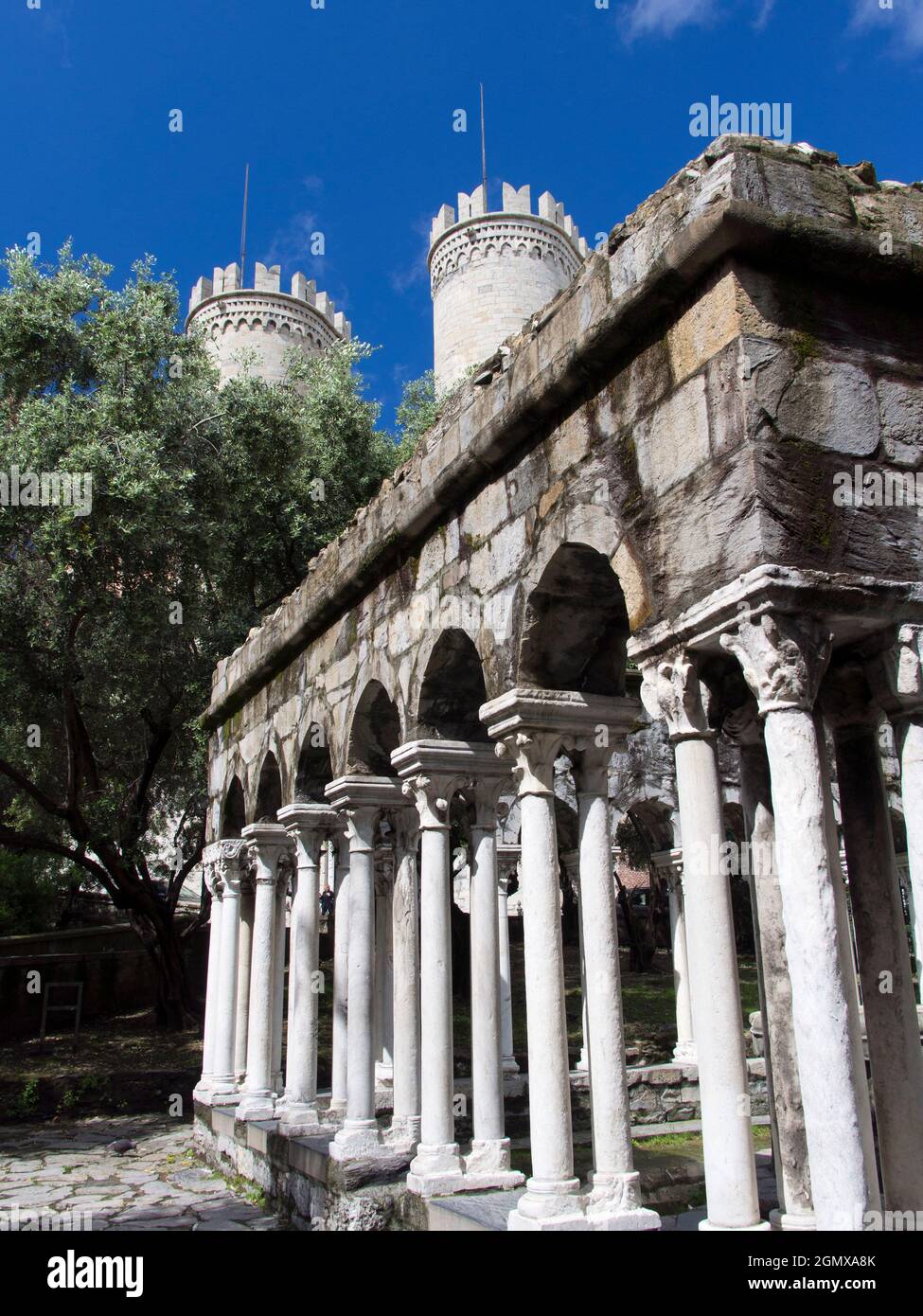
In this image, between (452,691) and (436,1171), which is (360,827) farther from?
(436,1171)

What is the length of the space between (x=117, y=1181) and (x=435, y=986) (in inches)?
180

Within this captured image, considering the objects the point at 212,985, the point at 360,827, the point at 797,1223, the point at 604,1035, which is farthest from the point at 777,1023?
the point at 212,985

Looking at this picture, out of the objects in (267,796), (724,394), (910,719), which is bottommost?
(910,719)

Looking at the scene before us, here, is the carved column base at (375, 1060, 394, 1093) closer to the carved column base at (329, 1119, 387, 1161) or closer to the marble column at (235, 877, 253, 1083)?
the marble column at (235, 877, 253, 1083)

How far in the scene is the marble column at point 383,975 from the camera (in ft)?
31.8

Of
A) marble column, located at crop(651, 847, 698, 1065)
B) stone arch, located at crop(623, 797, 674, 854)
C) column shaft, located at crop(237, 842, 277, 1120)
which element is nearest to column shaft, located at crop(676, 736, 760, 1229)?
column shaft, located at crop(237, 842, 277, 1120)

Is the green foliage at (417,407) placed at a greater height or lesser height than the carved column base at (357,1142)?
greater

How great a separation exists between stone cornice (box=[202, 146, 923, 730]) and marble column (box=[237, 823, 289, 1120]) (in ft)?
→ 9.70

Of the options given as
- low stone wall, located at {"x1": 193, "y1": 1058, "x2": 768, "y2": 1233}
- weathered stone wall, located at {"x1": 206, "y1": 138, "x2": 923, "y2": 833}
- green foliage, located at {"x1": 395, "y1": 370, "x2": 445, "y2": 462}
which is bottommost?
low stone wall, located at {"x1": 193, "y1": 1058, "x2": 768, "y2": 1233}

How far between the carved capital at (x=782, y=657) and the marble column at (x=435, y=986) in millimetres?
3161

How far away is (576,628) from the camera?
5215 millimetres

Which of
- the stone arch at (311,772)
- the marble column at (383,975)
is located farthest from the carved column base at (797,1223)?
the marble column at (383,975)

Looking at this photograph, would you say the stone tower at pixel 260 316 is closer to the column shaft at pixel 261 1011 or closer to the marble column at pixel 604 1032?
the column shaft at pixel 261 1011

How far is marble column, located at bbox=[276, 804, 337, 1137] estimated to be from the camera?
8.05 m
